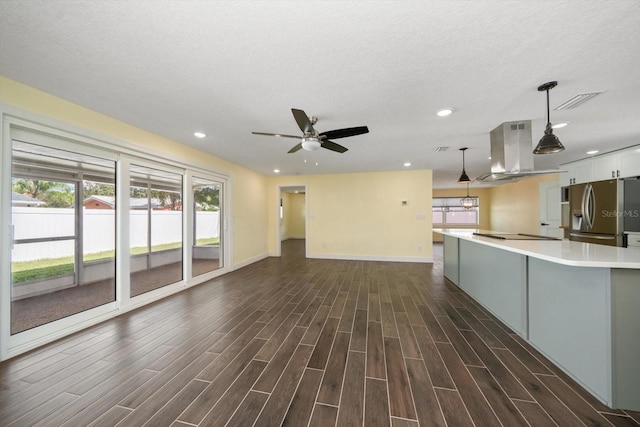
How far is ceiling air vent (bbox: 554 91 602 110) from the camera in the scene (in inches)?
90.1

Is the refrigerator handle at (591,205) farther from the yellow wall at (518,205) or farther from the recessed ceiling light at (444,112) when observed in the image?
the recessed ceiling light at (444,112)

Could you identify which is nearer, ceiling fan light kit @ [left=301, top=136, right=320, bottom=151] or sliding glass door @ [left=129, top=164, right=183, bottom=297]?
ceiling fan light kit @ [left=301, top=136, right=320, bottom=151]

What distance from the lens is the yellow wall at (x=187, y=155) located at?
7.15 ft

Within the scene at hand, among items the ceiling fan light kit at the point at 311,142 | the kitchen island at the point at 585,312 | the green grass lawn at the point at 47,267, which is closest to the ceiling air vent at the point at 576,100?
the kitchen island at the point at 585,312

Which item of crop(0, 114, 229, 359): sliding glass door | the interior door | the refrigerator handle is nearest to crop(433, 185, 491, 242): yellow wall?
the interior door

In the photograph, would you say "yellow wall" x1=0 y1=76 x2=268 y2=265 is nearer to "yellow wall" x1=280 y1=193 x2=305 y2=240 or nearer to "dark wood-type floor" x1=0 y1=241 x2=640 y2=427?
"dark wood-type floor" x1=0 y1=241 x2=640 y2=427

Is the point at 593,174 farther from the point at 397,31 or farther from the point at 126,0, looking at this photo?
the point at 126,0

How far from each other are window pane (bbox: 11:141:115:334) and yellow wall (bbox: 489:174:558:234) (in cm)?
1001

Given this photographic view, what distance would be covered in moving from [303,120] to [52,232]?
11.2 ft

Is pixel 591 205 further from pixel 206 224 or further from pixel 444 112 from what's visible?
pixel 206 224

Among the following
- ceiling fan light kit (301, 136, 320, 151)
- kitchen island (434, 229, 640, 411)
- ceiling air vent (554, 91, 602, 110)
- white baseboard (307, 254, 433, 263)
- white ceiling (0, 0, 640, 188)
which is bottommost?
white baseboard (307, 254, 433, 263)

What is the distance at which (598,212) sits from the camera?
4.16m

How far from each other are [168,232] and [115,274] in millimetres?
1701

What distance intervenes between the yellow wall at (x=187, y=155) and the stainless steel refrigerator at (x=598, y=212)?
720cm
